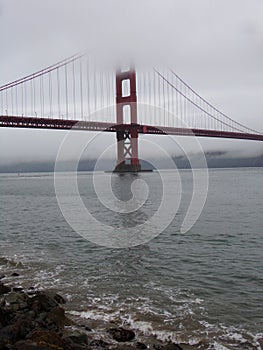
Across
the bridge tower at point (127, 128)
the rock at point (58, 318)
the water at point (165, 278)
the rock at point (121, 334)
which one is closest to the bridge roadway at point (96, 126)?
the bridge tower at point (127, 128)

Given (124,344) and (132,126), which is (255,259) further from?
(132,126)

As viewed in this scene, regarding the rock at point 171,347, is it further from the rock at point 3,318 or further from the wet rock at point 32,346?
the rock at point 3,318

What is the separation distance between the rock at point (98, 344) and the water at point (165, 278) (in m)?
0.55

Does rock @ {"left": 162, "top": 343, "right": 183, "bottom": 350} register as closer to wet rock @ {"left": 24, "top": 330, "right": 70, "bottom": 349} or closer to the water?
the water

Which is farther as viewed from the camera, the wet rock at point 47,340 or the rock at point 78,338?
the rock at point 78,338

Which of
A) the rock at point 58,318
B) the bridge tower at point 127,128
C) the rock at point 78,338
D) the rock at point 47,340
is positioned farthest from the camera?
the bridge tower at point 127,128

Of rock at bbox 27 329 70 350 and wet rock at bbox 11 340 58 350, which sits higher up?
wet rock at bbox 11 340 58 350

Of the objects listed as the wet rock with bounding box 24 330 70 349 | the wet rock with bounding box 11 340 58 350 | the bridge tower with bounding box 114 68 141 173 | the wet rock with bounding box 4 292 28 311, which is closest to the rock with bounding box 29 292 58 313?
the wet rock with bounding box 4 292 28 311

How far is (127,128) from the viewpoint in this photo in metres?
51.2

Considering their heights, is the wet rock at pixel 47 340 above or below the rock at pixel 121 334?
above

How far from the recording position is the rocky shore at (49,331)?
13.1ft

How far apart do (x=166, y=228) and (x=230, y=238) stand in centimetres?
260

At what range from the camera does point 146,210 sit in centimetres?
1881

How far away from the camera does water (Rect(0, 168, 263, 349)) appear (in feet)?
16.7
